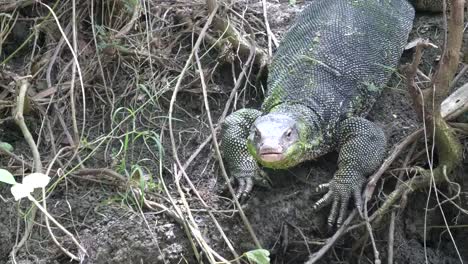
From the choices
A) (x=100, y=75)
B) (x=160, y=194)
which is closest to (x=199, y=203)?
(x=160, y=194)

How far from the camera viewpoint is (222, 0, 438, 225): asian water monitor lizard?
12.4 feet

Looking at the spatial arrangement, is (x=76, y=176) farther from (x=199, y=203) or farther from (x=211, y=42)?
(x=211, y=42)

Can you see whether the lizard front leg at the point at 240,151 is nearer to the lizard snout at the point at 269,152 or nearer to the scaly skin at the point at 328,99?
the scaly skin at the point at 328,99

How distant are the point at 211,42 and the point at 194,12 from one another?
0.32 m

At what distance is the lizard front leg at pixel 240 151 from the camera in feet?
13.1

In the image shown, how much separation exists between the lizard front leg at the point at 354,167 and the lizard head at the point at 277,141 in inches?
9.0

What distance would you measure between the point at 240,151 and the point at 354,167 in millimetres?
641

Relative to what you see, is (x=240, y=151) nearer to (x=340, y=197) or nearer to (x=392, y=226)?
(x=340, y=197)

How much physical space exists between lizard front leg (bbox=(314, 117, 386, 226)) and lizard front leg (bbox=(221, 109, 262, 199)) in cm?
40

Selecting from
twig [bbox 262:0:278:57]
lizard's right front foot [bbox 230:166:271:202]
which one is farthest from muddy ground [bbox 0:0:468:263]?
twig [bbox 262:0:278:57]

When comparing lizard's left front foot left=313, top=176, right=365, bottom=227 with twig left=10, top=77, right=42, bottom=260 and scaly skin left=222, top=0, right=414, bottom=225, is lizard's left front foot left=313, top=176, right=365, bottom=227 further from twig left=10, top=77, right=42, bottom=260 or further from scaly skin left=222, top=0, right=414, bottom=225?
twig left=10, top=77, right=42, bottom=260

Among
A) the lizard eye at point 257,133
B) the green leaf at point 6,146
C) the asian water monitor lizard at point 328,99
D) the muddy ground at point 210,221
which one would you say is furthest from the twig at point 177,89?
the green leaf at point 6,146

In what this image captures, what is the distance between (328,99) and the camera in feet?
13.8

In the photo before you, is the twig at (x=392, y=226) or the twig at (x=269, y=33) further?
the twig at (x=269, y=33)
